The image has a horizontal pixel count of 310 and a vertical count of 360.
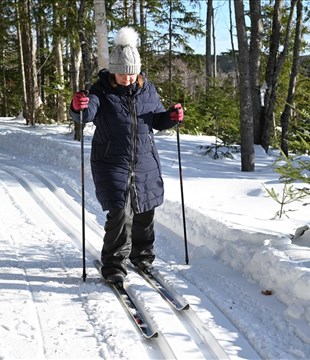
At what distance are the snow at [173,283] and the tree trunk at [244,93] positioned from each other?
1911 millimetres

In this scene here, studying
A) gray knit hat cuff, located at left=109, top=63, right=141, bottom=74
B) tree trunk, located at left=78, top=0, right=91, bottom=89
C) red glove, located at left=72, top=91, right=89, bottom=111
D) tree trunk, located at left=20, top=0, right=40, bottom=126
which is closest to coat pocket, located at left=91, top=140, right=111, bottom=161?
red glove, located at left=72, top=91, right=89, bottom=111

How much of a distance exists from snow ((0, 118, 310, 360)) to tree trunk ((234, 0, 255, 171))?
1.91 metres

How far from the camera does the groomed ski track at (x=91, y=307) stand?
2.98 metres

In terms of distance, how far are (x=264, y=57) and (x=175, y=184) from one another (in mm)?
14731

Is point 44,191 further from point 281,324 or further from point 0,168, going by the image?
point 281,324

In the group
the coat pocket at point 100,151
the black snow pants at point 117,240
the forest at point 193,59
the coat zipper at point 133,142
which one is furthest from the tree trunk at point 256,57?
the black snow pants at point 117,240

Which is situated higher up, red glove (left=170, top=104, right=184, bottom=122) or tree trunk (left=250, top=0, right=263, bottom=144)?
tree trunk (left=250, top=0, right=263, bottom=144)

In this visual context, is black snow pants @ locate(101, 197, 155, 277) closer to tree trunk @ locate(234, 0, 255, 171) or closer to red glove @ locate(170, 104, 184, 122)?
red glove @ locate(170, 104, 184, 122)

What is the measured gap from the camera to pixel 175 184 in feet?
25.3

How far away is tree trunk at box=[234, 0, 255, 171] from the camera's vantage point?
850 cm

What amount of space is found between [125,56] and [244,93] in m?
5.36

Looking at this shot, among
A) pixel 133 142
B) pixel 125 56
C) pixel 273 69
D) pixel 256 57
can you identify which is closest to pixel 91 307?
pixel 133 142

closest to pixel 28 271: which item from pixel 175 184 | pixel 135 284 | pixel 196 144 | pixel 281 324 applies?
pixel 135 284

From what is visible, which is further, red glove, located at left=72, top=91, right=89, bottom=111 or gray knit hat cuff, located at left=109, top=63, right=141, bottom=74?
gray knit hat cuff, located at left=109, top=63, right=141, bottom=74
